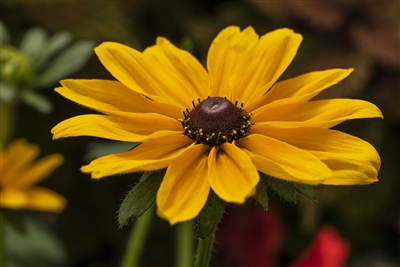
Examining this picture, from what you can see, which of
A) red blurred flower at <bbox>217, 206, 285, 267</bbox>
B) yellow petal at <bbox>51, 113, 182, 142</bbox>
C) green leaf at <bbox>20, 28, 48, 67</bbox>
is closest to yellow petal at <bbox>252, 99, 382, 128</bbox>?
yellow petal at <bbox>51, 113, 182, 142</bbox>

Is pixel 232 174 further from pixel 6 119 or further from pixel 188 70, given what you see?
pixel 6 119

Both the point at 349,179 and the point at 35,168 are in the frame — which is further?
the point at 35,168

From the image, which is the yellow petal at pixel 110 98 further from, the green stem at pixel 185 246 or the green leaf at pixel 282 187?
the green stem at pixel 185 246

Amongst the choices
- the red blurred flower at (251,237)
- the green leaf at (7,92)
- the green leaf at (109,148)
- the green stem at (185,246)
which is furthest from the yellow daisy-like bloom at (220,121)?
the red blurred flower at (251,237)

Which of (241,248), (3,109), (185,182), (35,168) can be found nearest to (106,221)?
(241,248)

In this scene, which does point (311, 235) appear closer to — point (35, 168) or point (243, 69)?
point (35, 168)

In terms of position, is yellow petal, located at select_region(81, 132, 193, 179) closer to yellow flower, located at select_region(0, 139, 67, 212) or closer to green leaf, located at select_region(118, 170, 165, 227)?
green leaf, located at select_region(118, 170, 165, 227)
